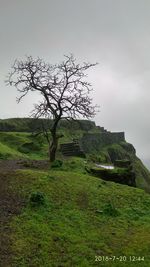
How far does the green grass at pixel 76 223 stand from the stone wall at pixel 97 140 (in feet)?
154

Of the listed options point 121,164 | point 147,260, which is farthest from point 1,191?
point 121,164

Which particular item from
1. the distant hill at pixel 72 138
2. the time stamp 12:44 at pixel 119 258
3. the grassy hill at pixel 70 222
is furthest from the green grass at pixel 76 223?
the distant hill at pixel 72 138

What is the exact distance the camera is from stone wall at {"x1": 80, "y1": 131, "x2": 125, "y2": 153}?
75863 mm

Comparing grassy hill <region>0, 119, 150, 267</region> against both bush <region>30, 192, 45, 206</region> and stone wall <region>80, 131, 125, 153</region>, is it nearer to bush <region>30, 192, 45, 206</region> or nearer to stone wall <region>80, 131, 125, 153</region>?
bush <region>30, 192, 45, 206</region>

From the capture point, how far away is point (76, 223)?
17.8 meters

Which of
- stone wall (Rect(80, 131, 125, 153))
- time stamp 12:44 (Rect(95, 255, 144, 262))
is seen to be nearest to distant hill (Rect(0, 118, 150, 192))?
stone wall (Rect(80, 131, 125, 153))

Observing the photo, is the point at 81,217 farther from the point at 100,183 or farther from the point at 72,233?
the point at 100,183

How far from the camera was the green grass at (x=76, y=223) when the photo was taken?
14.3 metres

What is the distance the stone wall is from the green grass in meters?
47.1

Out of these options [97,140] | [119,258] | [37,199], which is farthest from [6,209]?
[97,140]

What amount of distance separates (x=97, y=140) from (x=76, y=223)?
67.6 meters

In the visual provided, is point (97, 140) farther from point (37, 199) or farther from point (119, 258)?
point (119, 258)

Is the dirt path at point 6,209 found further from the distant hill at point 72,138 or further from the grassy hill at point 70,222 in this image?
the distant hill at point 72,138

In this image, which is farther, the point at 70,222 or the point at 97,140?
the point at 97,140
